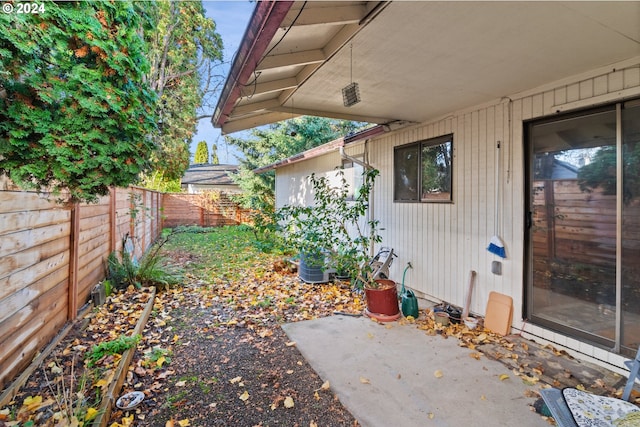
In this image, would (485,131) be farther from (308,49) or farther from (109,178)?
(109,178)

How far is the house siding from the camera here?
290 centimetres

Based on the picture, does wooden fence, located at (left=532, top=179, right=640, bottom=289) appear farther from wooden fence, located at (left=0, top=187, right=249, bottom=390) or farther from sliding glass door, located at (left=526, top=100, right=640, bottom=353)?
wooden fence, located at (left=0, top=187, right=249, bottom=390)

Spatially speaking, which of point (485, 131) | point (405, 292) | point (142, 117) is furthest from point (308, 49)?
point (405, 292)

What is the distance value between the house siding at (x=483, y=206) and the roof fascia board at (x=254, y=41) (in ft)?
9.75

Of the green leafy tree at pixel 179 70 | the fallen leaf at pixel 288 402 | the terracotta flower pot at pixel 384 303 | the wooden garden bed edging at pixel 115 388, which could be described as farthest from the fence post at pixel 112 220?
the green leafy tree at pixel 179 70

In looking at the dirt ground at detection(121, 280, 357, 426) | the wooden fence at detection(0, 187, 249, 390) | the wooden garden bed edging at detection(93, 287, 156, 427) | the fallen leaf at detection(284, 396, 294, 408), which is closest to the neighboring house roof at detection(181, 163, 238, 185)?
the wooden fence at detection(0, 187, 249, 390)

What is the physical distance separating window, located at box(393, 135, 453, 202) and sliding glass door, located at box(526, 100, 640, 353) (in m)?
1.12

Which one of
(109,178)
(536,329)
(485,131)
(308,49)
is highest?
(308,49)

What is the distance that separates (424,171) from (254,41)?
3501 mm

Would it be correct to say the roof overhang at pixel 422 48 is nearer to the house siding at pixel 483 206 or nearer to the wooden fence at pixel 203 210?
the house siding at pixel 483 206

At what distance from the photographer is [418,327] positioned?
3756mm

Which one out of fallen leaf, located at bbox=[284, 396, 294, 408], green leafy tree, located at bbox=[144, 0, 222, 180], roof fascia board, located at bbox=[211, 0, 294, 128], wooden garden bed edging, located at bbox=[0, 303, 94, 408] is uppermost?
green leafy tree, located at bbox=[144, 0, 222, 180]

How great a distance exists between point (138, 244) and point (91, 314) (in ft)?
11.7

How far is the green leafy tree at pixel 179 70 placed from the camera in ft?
37.7
